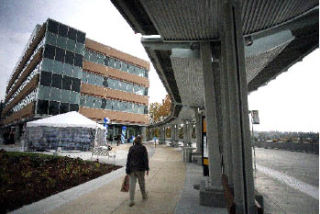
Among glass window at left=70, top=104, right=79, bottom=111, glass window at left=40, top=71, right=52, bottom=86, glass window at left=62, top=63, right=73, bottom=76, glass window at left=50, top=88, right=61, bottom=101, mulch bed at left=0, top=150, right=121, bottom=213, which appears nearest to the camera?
mulch bed at left=0, top=150, right=121, bottom=213

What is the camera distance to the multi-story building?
2773 cm

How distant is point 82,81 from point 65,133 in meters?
14.7

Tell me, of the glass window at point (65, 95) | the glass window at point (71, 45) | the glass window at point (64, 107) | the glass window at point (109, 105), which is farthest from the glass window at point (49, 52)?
the glass window at point (109, 105)

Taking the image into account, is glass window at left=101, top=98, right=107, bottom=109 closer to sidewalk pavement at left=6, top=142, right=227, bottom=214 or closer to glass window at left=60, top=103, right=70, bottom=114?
glass window at left=60, top=103, right=70, bottom=114

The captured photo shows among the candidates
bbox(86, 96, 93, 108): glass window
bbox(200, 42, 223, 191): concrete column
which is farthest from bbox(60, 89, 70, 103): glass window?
bbox(200, 42, 223, 191): concrete column

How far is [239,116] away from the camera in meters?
3.48

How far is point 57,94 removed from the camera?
91.8 ft

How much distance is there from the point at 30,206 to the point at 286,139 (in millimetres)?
30968

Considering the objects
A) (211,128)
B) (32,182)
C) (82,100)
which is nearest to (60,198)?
(32,182)

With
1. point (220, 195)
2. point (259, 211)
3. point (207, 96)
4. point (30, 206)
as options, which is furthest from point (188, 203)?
point (30, 206)

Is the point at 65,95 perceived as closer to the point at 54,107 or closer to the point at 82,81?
the point at 54,107

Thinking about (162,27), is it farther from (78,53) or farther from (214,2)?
(78,53)

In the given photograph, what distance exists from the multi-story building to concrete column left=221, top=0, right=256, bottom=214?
28.5 metres

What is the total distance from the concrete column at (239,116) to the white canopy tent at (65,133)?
14.6 metres
